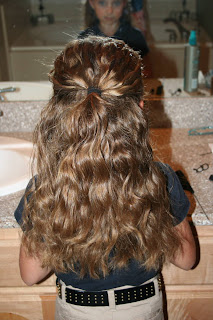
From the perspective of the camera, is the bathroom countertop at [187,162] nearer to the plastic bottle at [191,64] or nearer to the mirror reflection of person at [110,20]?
the plastic bottle at [191,64]

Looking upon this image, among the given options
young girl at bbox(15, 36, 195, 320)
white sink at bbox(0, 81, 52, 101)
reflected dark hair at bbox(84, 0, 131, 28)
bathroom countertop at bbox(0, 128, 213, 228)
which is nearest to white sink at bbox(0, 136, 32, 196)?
bathroom countertop at bbox(0, 128, 213, 228)

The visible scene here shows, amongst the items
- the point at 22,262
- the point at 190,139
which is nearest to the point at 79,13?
the point at 190,139

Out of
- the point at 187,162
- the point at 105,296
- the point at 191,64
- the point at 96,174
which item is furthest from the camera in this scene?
the point at 191,64

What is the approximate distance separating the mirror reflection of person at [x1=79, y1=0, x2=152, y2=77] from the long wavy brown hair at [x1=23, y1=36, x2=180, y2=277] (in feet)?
1.52

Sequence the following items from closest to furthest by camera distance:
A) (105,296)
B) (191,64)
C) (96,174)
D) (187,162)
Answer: (96,174), (105,296), (187,162), (191,64)

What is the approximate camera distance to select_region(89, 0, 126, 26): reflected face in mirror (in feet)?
3.44

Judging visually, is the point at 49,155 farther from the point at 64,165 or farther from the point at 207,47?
the point at 207,47

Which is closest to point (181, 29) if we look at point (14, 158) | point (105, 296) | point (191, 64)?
point (191, 64)

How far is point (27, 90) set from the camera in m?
1.22

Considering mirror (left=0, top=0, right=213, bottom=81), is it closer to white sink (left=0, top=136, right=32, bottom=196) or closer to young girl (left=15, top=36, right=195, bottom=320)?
white sink (left=0, top=136, right=32, bottom=196)

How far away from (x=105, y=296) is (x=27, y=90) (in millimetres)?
788

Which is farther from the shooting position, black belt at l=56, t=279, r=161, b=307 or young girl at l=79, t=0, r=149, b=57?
young girl at l=79, t=0, r=149, b=57

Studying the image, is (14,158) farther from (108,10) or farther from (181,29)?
(181,29)

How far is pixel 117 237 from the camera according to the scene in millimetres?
662
